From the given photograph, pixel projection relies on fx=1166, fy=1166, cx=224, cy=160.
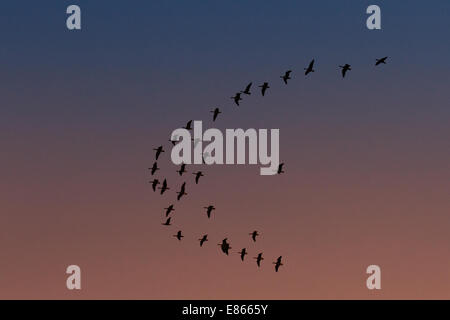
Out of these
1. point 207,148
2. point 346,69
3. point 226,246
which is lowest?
point 226,246

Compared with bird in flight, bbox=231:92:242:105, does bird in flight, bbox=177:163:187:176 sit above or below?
below

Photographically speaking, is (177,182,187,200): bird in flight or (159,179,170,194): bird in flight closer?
Answer: (177,182,187,200): bird in flight

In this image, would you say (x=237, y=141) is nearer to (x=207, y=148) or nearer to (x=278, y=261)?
(x=207, y=148)

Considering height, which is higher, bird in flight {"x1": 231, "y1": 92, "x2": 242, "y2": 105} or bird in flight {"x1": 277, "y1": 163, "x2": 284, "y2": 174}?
bird in flight {"x1": 231, "y1": 92, "x2": 242, "y2": 105}

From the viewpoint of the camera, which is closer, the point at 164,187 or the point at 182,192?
the point at 182,192

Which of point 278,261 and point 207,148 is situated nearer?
point 207,148

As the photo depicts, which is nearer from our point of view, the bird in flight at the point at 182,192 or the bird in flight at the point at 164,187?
the bird in flight at the point at 182,192

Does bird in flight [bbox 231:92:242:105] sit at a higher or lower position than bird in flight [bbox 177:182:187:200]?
higher

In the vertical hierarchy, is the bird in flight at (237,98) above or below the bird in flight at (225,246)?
above

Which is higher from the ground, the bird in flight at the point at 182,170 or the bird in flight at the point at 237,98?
the bird in flight at the point at 237,98

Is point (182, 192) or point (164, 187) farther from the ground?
point (164, 187)
